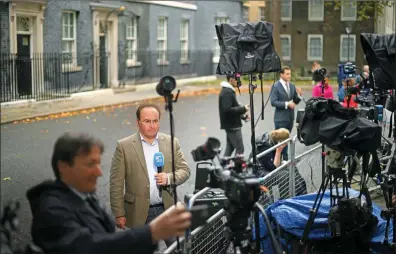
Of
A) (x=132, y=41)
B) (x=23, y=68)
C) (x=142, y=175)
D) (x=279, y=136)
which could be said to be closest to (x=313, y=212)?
(x=142, y=175)

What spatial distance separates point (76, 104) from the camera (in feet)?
78.7

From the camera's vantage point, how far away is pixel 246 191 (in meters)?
4.22

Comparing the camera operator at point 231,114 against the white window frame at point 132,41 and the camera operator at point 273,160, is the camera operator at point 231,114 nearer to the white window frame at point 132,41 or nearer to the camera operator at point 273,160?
the camera operator at point 273,160

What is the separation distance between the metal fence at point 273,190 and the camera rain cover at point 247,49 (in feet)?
3.10

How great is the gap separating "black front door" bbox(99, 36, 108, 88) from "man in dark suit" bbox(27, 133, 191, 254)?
2497 centimetres

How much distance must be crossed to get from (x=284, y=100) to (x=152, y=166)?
664 centimetres

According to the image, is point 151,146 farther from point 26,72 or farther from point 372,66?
point 26,72

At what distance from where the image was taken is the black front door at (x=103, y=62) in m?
28.3

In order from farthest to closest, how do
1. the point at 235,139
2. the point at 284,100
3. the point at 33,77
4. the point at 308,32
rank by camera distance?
the point at 308,32 < the point at 33,77 < the point at 284,100 < the point at 235,139

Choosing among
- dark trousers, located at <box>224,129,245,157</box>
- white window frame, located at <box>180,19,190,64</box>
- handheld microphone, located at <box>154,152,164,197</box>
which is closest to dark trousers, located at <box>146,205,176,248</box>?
handheld microphone, located at <box>154,152,164,197</box>

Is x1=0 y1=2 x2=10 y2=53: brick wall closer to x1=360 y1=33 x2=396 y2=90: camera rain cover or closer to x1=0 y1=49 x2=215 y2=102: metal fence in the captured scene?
x1=0 y1=49 x2=215 y2=102: metal fence

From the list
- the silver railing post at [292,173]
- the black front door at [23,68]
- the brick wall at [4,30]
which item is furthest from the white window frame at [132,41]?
the silver railing post at [292,173]

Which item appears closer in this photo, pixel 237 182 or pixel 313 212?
pixel 237 182

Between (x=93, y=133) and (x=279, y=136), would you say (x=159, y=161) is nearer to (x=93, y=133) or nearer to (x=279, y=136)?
(x=279, y=136)
